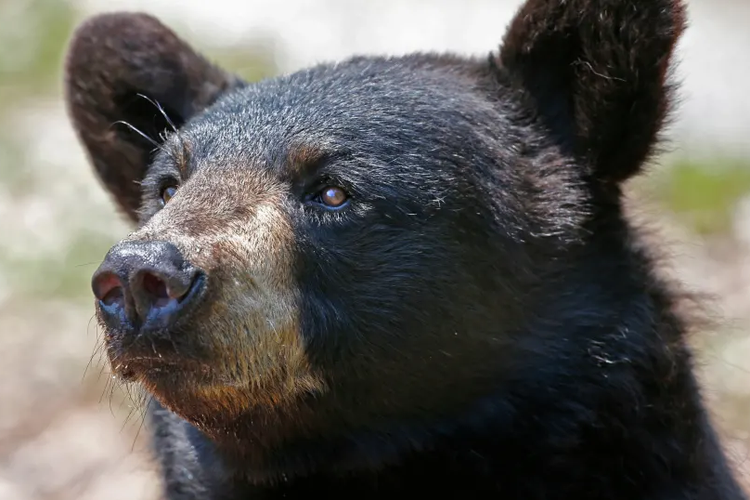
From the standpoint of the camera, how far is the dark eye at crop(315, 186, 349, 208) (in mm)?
3859

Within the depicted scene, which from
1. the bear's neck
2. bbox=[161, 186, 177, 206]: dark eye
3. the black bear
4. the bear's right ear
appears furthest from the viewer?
the bear's right ear

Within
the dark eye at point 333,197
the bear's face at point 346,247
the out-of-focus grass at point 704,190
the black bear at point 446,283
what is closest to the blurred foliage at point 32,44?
the out-of-focus grass at point 704,190

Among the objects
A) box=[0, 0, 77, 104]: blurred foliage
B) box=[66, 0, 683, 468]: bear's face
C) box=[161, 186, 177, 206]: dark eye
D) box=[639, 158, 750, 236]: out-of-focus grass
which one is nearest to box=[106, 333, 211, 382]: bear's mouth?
box=[66, 0, 683, 468]: bear's face

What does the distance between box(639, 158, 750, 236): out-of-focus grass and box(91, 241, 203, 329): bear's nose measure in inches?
260

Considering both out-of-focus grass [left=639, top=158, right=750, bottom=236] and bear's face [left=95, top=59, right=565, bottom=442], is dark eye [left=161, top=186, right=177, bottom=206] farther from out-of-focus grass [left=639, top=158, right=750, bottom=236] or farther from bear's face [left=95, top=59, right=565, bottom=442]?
out-of-focus grass [left=639, top=158, right=750, bottom=236]

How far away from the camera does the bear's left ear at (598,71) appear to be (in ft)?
13.0

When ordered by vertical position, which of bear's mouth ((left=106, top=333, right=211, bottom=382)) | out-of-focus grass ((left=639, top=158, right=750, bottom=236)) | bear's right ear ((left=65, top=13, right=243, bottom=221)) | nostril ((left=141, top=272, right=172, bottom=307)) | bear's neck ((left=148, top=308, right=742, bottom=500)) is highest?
out-of-focus grass ((left=639, top=158, right=750, bottom=236))

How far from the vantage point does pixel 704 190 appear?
390 inches

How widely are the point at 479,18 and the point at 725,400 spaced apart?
5816mm

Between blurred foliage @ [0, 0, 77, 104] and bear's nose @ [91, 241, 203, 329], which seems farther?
blurred foliage @ [0, 0, 77, 104]

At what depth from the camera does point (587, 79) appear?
13.7ft

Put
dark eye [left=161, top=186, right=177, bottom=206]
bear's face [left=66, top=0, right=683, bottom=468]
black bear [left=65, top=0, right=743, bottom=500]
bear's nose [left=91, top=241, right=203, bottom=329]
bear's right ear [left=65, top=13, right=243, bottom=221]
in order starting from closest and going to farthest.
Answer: bear's nose [left=91, top=241, right=203, bottom=329]
bear's face [left=66, top=0, right=683, bottom=468]
black bear [left=65, top=0, right=743, bottom=500]
dark eye [left=161, top=186, right=177, bottom=206]
bear's right ear [left=65, top=13, right=243, bottom=221]

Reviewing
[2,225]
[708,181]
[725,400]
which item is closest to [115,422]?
[2,225]

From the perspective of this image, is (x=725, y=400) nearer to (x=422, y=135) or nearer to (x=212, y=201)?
(x=422, y=135)
